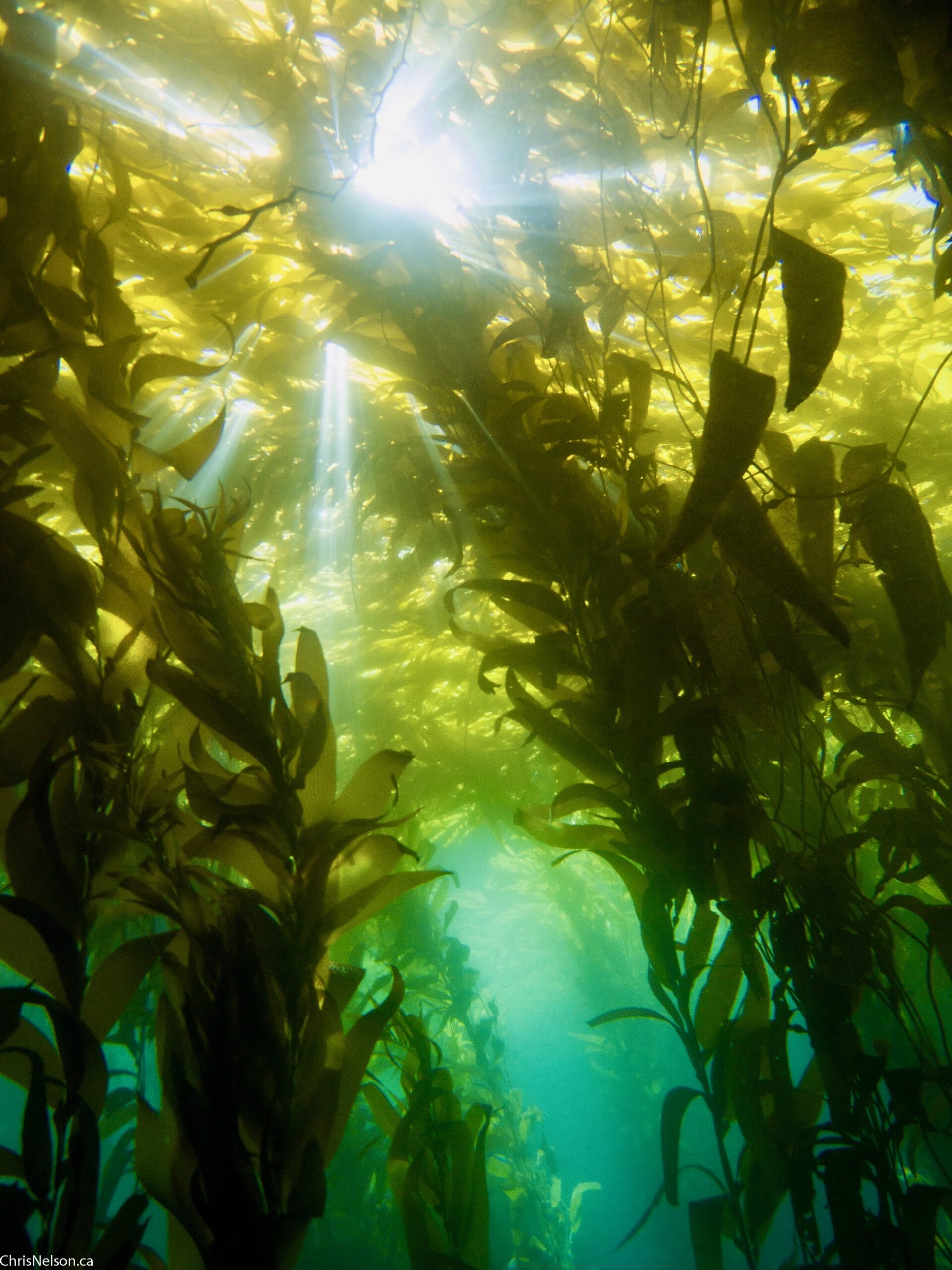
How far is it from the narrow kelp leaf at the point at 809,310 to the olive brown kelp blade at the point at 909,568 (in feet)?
2.12

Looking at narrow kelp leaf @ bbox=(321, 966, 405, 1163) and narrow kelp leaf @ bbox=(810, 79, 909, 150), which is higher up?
narrow kelp leaf @ bbox=(810, 79, 909, 150)

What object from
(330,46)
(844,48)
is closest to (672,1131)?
(844,48)

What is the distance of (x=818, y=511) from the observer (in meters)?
1.78

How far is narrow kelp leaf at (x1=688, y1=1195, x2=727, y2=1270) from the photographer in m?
1.63

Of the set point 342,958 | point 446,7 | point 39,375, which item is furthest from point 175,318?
point 342,958

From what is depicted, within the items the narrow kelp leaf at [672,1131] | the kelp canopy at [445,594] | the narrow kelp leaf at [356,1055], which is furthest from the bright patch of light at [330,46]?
the narrow kelp leaf at [672,1131]

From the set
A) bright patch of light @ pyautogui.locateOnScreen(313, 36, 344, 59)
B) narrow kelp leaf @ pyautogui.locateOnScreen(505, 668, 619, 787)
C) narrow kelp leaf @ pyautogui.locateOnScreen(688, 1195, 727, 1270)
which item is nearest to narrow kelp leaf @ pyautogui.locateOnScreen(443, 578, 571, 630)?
narrow kelp leaf @ pyautogui.locateOnScreen(505, 668, 619, 787)

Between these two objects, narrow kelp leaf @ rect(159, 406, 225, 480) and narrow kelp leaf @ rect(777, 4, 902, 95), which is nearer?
narrow kelp leaf @ rect(777, 4, 902, 95)

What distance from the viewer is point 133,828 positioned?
46.5 inches

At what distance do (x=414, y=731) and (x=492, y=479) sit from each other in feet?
18.5

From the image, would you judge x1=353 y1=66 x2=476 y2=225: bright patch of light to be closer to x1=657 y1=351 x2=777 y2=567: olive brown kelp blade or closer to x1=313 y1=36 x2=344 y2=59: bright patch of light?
x1=313 y1=36 x2=344 y2=59: bright patch of light

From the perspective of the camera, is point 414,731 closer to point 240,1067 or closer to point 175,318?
point 175,318

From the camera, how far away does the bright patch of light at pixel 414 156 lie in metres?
1.99

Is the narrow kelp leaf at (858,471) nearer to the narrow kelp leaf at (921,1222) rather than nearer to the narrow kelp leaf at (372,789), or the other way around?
the narrow kelp leaf at (372,789)
